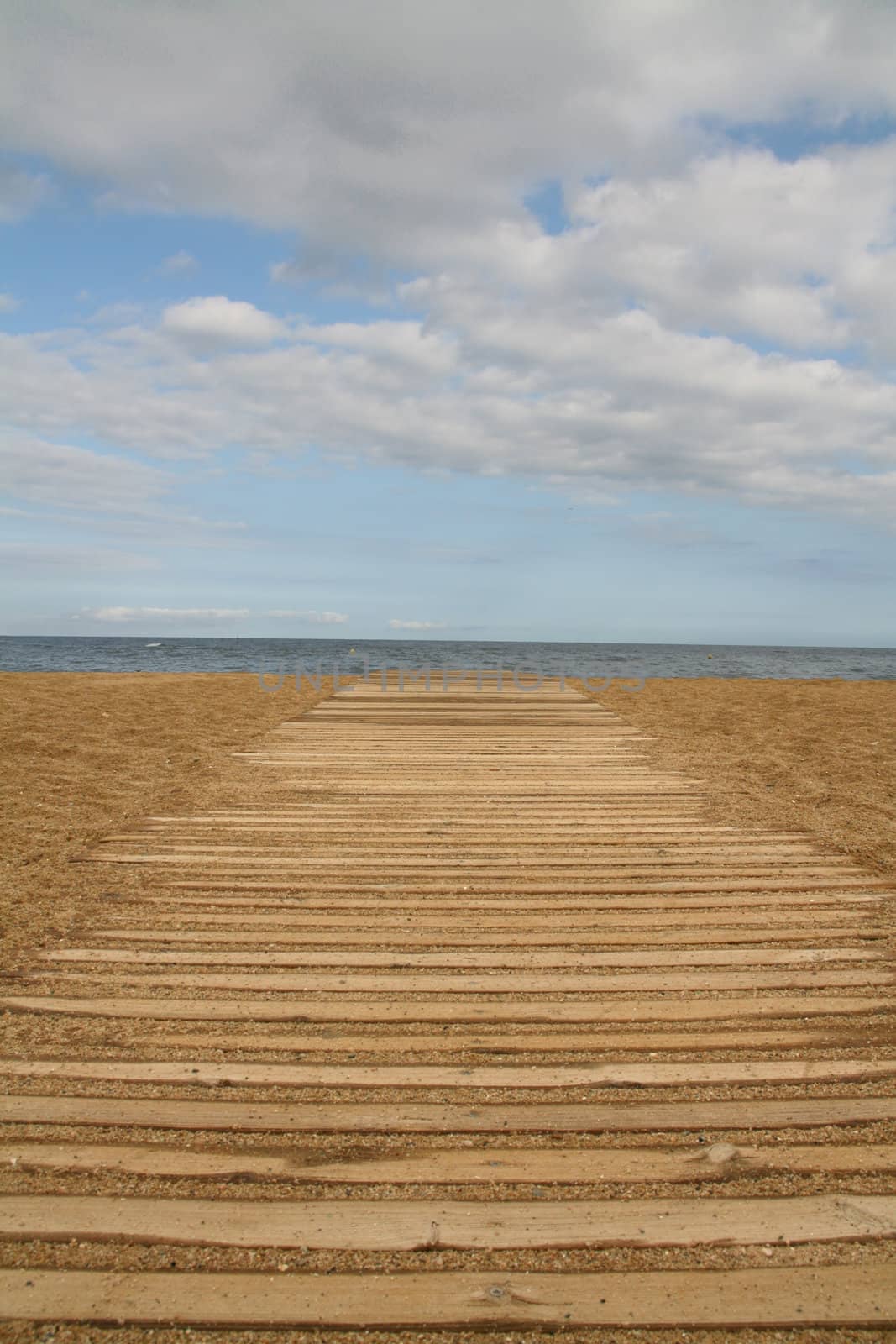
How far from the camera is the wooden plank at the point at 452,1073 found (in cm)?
307

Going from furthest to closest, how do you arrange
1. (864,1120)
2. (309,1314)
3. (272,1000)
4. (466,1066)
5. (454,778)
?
(454,778) < (272,1000) < (466,1066) < (864,1120) < (309,1314)

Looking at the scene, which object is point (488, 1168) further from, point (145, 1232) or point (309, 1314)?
point (145, 1232)

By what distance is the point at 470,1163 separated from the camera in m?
2.64

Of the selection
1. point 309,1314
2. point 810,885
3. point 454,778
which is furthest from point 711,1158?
point 454,778

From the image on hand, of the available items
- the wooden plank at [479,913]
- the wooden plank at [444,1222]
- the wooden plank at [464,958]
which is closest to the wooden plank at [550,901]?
the wooden plank at [479,913]

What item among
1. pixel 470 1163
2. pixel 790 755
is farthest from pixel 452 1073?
pixel 790 755

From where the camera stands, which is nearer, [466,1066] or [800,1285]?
[800,1285]

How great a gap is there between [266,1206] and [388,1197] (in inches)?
14.8

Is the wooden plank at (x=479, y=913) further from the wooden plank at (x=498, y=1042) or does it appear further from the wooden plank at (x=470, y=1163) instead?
the wooden plank at (x=470, y=1163)

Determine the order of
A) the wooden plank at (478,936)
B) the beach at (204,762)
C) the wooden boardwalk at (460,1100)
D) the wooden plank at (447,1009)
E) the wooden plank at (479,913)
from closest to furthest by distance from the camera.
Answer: the wooden boardwalk at (460,1100) < the wooden plank at (447,1009) < the wooden plank at (478,936) < the wooden plank at (479,913) < the beach at (204,762)

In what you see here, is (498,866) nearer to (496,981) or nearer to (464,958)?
(464,958)

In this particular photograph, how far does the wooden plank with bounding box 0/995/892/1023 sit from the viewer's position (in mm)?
3559

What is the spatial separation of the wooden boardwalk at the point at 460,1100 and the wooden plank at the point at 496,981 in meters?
0.02

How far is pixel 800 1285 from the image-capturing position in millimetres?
2201
